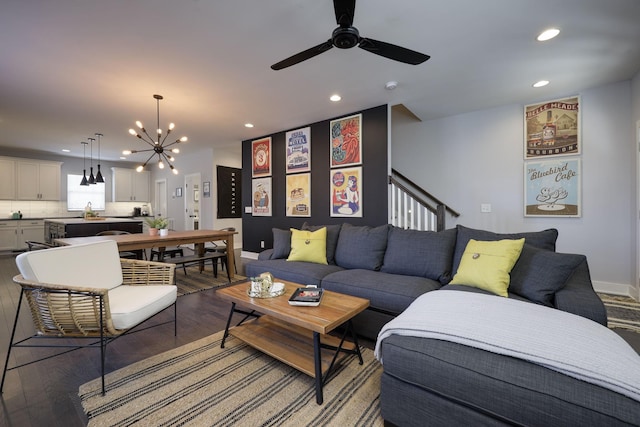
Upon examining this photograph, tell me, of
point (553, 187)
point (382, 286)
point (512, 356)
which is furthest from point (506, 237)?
point (553, 187)

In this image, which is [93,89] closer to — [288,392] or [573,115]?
[288,392]

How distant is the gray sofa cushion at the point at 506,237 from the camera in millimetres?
2256

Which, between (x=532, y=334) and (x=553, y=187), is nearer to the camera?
(x=532, y=334)

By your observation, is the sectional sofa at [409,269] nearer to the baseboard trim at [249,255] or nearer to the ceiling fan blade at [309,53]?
the ceiling fan blade at [309,53]

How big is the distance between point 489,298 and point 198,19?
303 centimetres

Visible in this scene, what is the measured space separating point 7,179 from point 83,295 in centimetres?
838

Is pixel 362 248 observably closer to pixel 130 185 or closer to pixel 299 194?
pixel 299 194

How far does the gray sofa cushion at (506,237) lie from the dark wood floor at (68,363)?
835 mm

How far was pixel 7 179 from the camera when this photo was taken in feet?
22.4

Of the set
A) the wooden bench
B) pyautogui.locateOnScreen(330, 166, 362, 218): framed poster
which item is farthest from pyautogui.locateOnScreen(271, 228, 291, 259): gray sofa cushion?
pyautogui.locateOnScreen(330, 166, 362, 218): framed poster

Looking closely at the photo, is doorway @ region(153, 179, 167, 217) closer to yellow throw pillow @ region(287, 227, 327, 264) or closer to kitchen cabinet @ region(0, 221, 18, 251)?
kitchen cabinet @ region(0, 221, 18, 251)

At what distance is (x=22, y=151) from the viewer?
723 cm

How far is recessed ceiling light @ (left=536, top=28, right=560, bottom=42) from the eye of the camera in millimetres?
2404

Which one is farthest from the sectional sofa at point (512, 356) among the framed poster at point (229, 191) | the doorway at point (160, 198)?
the doorway at point (160, 198)
